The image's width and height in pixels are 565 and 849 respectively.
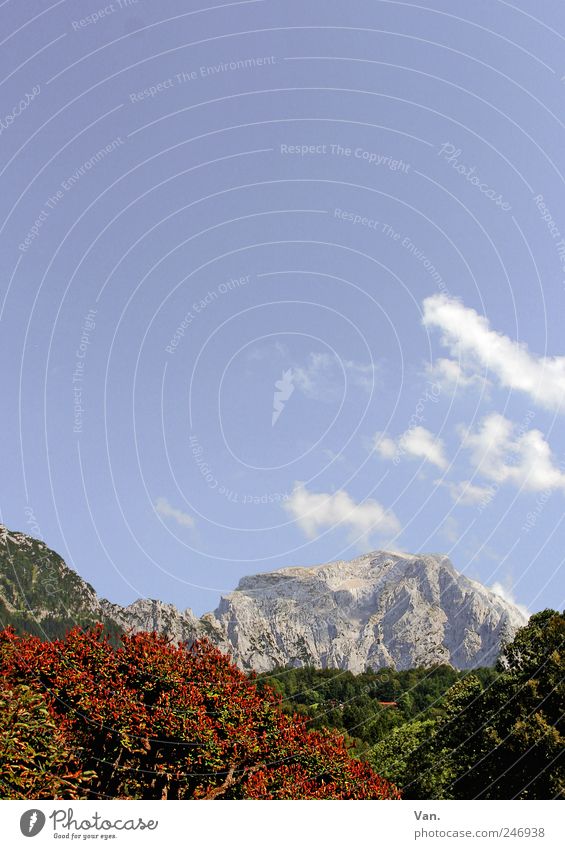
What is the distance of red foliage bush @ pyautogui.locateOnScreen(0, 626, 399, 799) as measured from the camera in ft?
73.9

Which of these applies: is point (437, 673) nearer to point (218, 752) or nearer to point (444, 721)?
point (444, 721)

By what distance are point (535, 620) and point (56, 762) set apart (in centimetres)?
3672

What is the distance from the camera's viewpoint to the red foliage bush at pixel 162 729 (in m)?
22.5

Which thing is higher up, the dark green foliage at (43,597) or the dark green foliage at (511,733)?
the dark green foliage at (43,597)

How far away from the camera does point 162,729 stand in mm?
22953

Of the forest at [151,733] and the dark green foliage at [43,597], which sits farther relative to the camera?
the dark green foliage at [43,597]

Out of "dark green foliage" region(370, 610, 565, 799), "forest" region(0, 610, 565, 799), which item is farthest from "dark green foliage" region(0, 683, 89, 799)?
"dark green foliage" region(370, 610, 565, 799)

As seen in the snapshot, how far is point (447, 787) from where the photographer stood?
46.9 meters

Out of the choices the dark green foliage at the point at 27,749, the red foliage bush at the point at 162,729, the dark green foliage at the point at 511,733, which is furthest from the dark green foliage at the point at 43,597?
the dark green foliage at the point at 27,749
